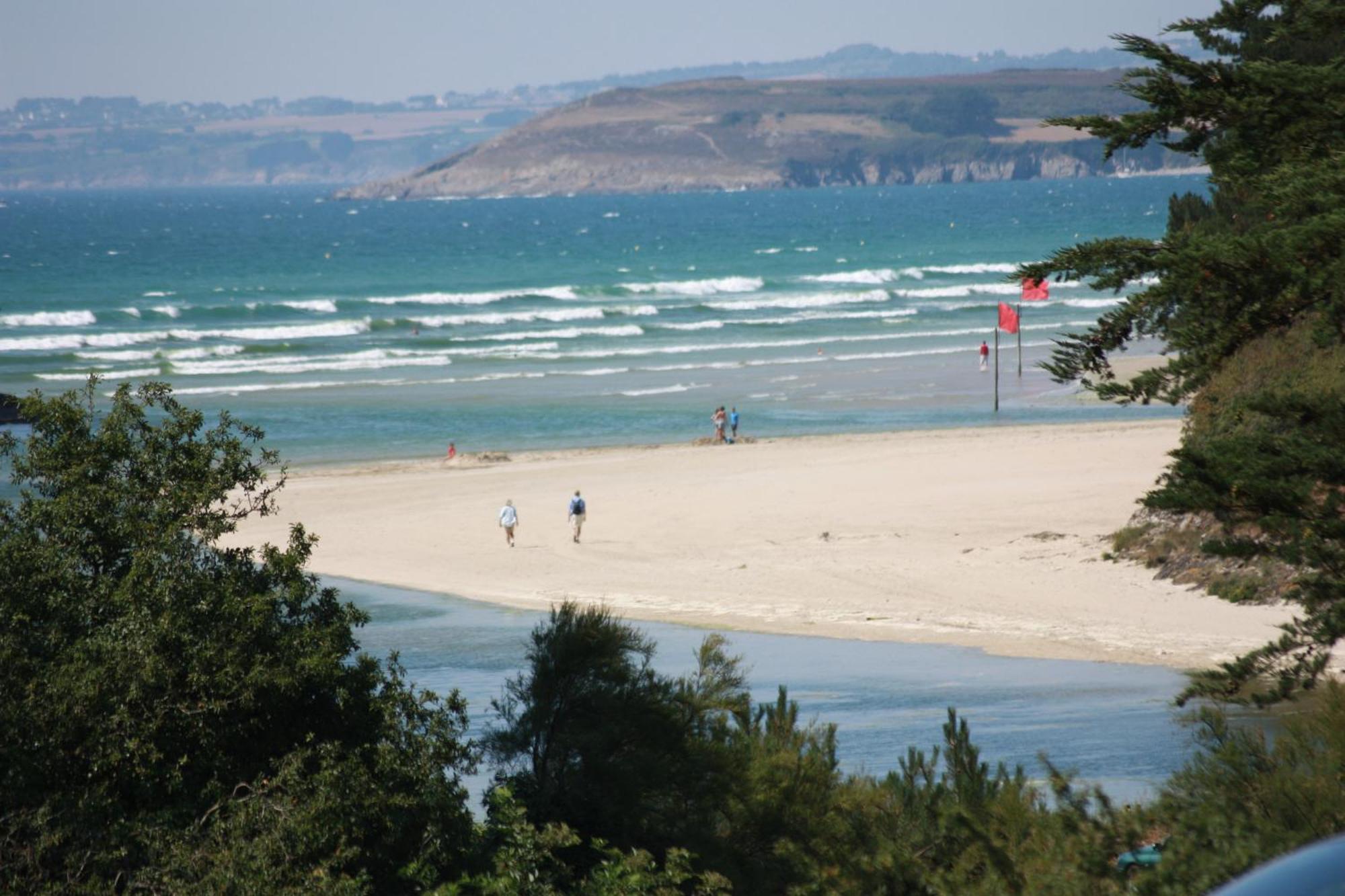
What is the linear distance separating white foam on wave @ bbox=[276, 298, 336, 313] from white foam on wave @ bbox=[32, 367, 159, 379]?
A: 19519 mm

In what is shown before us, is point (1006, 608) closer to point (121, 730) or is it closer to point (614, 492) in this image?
point (614, 492)

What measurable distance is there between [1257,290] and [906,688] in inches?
353

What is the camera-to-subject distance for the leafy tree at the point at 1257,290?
797cm

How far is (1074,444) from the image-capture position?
32.5m

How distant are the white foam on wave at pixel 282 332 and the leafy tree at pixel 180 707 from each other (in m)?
51.4

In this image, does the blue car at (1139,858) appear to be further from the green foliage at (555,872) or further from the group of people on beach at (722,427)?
the group of people on beach at (722,427)

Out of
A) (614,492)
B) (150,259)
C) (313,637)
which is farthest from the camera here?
(150,259)

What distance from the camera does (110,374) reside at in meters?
49.5

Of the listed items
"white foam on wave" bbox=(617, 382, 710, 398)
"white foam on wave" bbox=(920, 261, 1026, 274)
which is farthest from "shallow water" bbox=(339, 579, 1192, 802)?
"white foam on wave" bbox=(920, 261, 1026, 274)

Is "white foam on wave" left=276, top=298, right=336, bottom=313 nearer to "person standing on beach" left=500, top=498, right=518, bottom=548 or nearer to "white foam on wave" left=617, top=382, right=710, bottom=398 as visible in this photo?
"white foam on wave" left=617, top=382, right=710, bottom=398

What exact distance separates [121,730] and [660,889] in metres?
2.86

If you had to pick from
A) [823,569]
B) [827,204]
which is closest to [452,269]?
[823,569]

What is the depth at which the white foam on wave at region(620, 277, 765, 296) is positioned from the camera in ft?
258

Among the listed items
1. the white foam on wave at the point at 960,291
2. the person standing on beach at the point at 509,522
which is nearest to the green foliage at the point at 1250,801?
the person standing on beach at the point at 509,522
